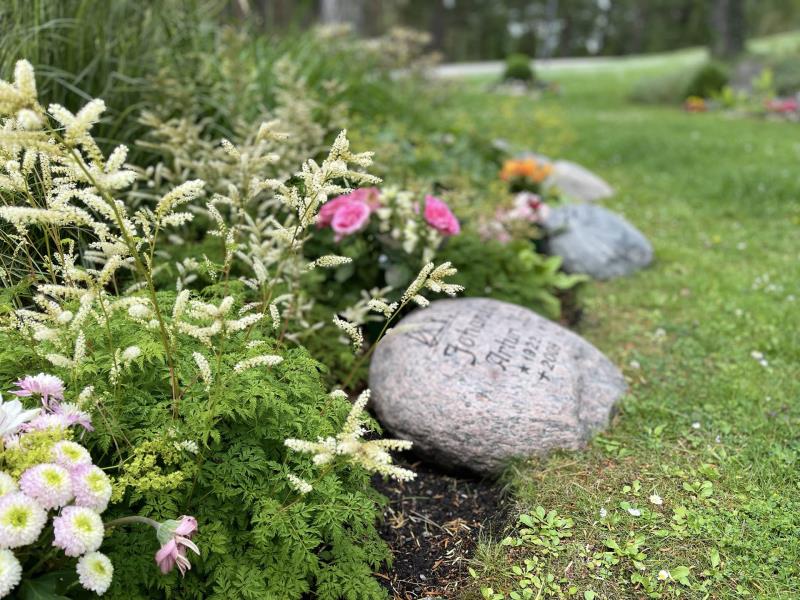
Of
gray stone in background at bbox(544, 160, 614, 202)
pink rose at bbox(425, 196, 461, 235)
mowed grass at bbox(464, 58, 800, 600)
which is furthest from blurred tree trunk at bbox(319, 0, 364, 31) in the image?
pink rose at bbox(425, 196, 461, 235)

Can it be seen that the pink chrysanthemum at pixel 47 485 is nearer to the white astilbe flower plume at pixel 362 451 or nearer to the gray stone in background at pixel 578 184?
the white astilbe flower plume at pixel 362 451

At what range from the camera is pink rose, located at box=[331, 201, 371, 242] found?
3.55 m

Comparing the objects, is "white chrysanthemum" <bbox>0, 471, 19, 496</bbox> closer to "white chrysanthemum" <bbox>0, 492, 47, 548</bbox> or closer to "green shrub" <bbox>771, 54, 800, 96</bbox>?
"white chrysanthemum" <bbox>0, 492, 47, 548</bbox>

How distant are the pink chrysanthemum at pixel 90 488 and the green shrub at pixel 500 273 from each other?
2.48m

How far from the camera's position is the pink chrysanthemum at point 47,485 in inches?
59.0

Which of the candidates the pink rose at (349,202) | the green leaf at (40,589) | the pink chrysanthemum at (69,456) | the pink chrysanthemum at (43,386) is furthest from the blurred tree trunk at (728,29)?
the green leaf at (40,589)

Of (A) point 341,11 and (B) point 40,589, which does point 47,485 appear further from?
(A) point 341,11

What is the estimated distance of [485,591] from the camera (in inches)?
88.0

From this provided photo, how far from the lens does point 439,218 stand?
3.61m

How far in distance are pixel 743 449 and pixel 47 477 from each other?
2.70 m

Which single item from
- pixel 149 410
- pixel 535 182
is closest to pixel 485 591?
pixel 149 410

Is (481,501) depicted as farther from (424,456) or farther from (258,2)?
(258,2)

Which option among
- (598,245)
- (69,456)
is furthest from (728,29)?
(69,456)

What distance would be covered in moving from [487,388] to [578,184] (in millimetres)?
4560
